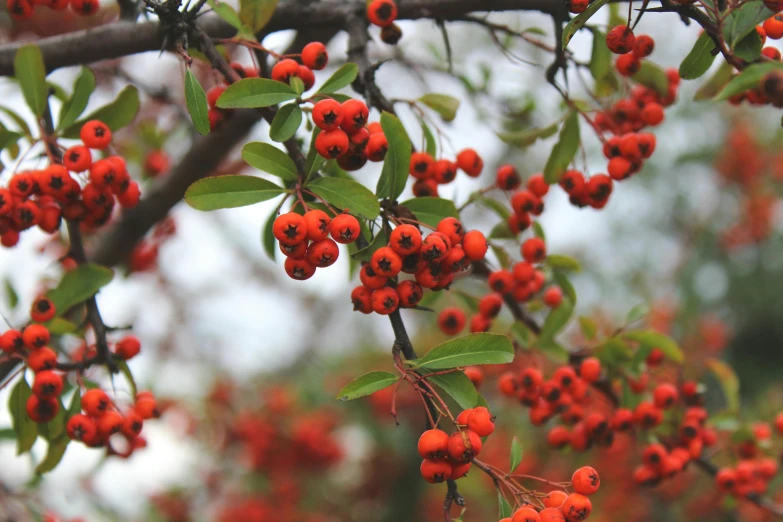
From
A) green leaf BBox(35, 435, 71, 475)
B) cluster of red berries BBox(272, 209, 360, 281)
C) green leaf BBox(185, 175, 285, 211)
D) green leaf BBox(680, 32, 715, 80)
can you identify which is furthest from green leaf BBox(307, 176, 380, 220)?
green leaf BBox(35, 435, 71, 475)

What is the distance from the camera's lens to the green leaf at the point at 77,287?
5.70ft

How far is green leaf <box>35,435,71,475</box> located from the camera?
1772 millimetres

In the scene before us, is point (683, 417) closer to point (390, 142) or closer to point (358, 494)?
point (390, 142)

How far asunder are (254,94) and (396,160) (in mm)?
327

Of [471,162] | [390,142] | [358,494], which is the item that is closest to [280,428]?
[358,494]

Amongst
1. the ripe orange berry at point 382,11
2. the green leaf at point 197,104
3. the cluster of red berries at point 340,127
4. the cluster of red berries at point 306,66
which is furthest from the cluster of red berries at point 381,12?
the green leaf at point 197,104

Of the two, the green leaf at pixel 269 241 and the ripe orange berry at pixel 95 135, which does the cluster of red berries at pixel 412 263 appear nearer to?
the green leaf at pixel 269 241

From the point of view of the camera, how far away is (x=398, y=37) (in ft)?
5.97

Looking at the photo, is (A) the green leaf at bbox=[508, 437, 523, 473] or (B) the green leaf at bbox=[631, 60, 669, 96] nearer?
(A) the green leaf at bbox=[508, 437, 523, 473]

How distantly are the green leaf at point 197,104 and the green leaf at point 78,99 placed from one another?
535 mm

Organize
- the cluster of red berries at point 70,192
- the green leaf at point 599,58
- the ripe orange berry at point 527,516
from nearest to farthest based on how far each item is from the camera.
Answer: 1. the ripe orange berry at point 527,516
2. the cluster of red berries at point 70,192
3. the green leaf at point 599,58

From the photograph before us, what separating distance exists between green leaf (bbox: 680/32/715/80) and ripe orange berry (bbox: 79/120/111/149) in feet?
4.67

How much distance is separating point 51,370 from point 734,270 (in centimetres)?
947

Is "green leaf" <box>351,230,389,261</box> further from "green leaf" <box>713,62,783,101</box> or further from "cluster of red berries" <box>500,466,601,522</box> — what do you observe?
"green leaf" <box>713,62,783,101</box>
